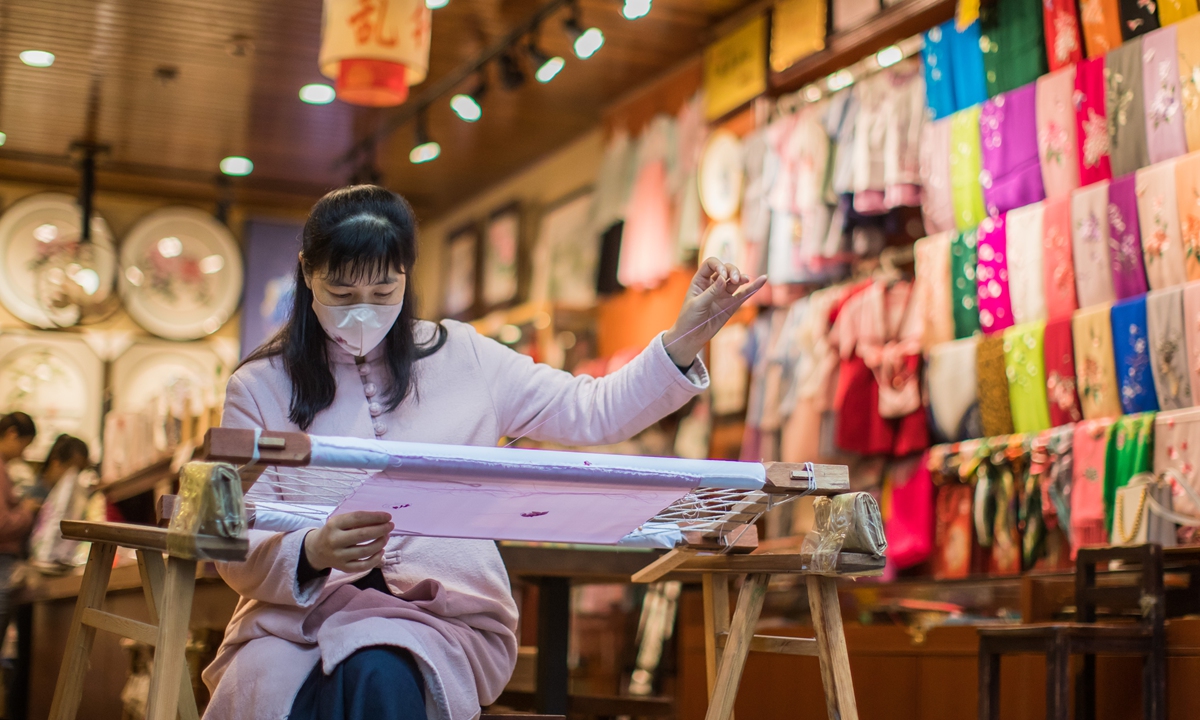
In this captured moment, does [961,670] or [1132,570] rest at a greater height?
[1132,570]

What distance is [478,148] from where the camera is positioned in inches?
326

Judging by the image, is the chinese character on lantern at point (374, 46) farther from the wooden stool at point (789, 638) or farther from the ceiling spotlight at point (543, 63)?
the wooden stool at point (789, 638)

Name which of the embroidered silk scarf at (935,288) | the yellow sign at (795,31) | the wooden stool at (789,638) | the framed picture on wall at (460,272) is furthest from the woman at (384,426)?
the framed picture on wall at (460,272)

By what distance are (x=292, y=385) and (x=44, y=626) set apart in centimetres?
338

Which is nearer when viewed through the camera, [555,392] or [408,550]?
[408,550]

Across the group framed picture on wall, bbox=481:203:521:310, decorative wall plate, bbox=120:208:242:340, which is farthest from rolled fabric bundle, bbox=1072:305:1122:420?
decorative wall plate, bbox=120:208:242:340

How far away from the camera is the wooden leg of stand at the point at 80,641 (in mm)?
2135

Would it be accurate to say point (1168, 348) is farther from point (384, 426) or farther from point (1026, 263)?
point (384, 426)

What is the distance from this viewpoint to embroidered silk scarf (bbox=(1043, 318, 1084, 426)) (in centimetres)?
404

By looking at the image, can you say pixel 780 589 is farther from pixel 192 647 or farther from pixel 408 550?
pixel 408 550

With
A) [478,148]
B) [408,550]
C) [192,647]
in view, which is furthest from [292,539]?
[478,148]

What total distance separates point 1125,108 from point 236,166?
6195 millimetres

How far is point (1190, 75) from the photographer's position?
12.0ft

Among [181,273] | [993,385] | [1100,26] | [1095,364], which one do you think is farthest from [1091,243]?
[181,273]
